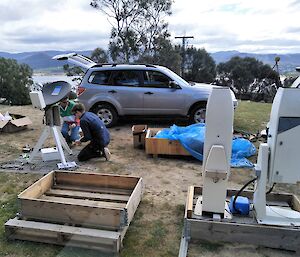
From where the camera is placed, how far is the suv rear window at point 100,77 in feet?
28.6

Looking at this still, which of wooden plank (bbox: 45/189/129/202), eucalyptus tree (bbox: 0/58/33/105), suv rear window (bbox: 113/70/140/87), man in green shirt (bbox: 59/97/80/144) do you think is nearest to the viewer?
wooden plank (bbox: 45/189/129/202)

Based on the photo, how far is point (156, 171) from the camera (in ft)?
19.0

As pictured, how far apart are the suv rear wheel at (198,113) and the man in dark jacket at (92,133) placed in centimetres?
326

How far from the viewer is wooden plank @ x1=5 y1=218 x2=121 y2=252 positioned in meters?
3.33

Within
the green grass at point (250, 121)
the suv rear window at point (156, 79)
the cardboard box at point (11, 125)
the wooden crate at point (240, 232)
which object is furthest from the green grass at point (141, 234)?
the green grass at point (250, 121)

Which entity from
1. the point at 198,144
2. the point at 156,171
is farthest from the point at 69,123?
the point at 198,144

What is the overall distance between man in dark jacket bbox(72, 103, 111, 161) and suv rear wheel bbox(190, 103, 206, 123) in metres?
3.26

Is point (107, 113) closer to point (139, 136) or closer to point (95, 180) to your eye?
point (139, 136)

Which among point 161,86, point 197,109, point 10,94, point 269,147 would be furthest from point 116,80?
point 10,94

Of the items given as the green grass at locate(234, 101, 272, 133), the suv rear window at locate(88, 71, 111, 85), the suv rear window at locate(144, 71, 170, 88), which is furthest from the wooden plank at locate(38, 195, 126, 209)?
the green grass at locate(234, 101, 272, 133)

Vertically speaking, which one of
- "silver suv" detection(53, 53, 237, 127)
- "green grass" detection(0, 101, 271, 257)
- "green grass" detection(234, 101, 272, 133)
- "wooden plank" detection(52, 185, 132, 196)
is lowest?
"green grass" detection(0, 101, 271, 257)

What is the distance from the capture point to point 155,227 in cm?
385

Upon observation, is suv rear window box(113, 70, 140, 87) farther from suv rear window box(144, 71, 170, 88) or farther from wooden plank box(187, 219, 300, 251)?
wooden plank box(187, 219, 300, 251)

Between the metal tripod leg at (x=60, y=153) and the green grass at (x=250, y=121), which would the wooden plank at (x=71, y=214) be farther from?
the green grass at (x=250, y=121)
